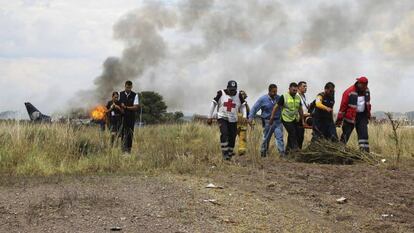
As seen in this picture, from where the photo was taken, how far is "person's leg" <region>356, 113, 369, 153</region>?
11484mm

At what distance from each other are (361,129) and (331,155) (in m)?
0.99

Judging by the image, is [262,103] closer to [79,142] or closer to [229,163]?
[229,163]

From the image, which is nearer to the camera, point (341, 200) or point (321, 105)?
point (341, 200)

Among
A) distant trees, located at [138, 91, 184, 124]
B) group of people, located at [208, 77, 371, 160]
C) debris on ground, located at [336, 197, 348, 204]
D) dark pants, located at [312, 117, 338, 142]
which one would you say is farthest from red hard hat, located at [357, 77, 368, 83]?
distant trees, located at [138, 91, 184, 124]

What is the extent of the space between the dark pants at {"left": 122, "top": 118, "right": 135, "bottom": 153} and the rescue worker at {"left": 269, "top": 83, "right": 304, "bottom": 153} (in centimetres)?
318

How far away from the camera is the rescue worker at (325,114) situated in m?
12.2

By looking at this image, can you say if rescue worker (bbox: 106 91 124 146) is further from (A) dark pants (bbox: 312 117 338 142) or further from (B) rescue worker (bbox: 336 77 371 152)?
(B) rescue worker (bbox: 336 77 371 152)

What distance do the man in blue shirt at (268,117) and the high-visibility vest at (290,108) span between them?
25 cm

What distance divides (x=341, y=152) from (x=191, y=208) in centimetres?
515

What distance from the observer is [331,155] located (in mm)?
11125

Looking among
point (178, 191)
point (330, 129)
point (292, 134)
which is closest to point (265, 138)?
point (292, 134)

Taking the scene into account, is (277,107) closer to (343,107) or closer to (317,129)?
(317,129)

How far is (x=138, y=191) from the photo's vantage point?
7.34 m

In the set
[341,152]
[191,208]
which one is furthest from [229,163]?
[191,208]
